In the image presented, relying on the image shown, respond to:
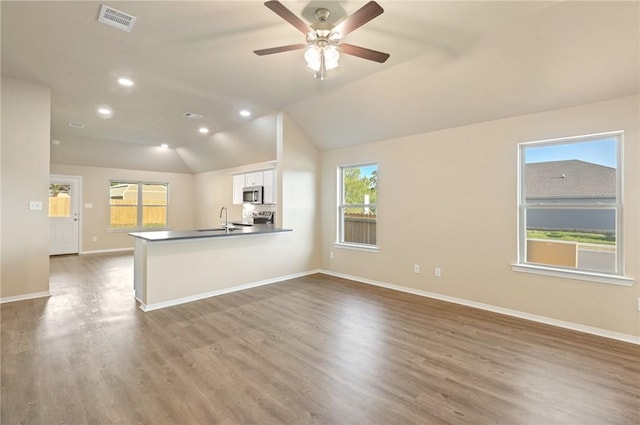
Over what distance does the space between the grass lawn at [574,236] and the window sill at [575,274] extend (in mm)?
356

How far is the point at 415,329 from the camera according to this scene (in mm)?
3215

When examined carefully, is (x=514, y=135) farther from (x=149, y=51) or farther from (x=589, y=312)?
(x=149, y=51)

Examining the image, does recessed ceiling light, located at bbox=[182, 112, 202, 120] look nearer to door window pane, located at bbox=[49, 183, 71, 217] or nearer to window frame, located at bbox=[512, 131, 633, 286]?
door window pane, located at bbox=[49, 183, 71, 217]

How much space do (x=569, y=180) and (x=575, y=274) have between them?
1.05 metres

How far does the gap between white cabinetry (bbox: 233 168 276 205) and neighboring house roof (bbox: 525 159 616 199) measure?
15.8 feet

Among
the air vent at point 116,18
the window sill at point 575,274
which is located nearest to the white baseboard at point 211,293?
the air vent at point 116,18

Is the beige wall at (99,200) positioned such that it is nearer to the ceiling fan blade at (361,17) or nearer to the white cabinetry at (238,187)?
the white cabinetry at (238,187)

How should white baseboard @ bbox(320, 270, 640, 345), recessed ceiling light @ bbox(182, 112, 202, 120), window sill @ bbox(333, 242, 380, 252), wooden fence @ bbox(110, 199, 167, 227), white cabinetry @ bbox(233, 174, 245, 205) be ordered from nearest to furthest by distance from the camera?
white baseboard @ bbox(320, 270, 640, 345) → window sill @ bbox(333, 242, 380, 252) → recessed ceiling light @ bbox(182, 112, 202, 120) → white cabinetry @ bbox(233, 174, 245, 205) → wooden fence @ bbox(110, 199, 167, 227)

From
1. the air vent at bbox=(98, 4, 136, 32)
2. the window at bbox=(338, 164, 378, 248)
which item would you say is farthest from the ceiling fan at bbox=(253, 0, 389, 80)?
the window at bbox=(338, 164, 378, 248)

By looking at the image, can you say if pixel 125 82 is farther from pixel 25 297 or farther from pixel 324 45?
pixel 25 297

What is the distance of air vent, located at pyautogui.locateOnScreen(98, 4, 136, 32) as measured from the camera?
2.50 m

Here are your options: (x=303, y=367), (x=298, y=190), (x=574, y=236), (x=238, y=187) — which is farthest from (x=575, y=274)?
(x=238, y=187)

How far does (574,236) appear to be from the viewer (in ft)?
11.1

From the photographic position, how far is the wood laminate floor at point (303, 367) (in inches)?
75.1
